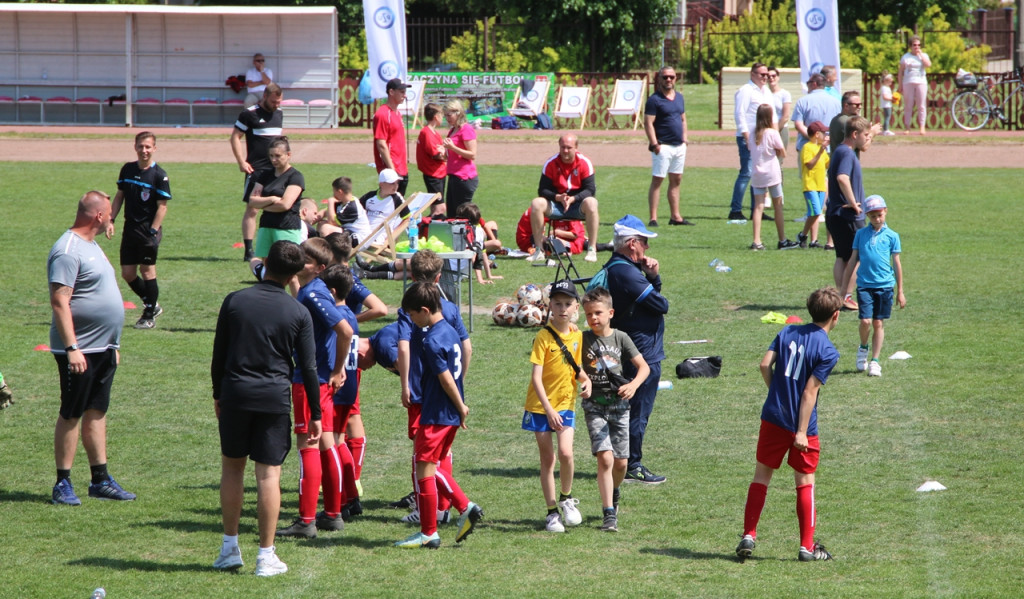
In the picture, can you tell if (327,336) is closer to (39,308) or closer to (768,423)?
(768,423)

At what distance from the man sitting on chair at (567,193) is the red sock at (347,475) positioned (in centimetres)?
778

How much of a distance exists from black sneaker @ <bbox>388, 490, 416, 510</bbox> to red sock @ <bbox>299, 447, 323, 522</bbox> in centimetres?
70

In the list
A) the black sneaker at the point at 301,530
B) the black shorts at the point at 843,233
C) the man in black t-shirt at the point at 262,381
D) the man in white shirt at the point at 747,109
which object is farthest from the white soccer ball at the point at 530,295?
the man in white shirt at the point at 747,109

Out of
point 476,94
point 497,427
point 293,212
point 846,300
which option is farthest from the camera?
point 476,94

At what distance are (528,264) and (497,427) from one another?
20.9 feet

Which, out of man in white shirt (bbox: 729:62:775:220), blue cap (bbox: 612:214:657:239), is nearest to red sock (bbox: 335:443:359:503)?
blue cap (bbox: 612:214:657:239)

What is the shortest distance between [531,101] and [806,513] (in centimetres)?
2529

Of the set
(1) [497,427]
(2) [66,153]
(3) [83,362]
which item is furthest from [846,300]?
(2) [66,153]

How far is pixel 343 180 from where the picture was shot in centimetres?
1323

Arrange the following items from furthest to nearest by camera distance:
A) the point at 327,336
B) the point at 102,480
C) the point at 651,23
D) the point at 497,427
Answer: the point at 651,23
the point at 497,427
the point at 102,480
the point at 327,336

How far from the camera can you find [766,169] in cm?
1597

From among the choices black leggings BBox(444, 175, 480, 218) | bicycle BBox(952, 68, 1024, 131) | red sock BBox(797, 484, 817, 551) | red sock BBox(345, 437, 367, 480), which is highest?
bicycle BBox(952, 68, 1024, 131)

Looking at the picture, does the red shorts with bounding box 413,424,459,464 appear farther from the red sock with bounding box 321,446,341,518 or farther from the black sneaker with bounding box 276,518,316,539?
the black sneaker with bounding box 276,518,316,539

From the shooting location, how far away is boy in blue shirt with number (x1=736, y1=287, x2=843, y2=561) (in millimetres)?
6250
